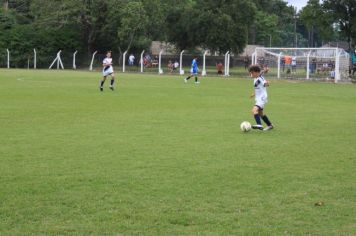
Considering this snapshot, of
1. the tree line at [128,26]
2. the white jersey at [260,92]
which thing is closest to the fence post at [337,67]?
the tree line at [128,26]

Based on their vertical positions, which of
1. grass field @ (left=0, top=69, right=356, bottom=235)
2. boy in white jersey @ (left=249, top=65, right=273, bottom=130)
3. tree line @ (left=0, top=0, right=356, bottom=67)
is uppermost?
tree line @ (left=0, top=0, right=356, bottom=67)

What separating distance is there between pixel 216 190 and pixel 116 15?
5149cm

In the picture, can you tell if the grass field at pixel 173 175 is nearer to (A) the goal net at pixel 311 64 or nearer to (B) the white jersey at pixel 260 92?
(B) the white jersey at pixel 260 92

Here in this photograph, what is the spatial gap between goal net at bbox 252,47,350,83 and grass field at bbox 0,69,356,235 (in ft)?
84.7

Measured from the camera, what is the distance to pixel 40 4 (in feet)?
200

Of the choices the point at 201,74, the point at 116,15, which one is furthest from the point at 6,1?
the point at 201,74

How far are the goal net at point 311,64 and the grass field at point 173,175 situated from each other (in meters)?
25.8

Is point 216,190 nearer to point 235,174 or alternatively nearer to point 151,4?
point 235,174

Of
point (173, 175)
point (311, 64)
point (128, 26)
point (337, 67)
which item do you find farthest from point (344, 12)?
point (173, 175)

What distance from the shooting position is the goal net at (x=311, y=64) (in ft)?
135

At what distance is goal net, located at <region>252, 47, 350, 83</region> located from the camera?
4103 centimetres

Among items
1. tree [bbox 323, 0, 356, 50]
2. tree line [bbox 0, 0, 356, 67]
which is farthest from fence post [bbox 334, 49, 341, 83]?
tree line [bbox 0, 0, 356, 67]

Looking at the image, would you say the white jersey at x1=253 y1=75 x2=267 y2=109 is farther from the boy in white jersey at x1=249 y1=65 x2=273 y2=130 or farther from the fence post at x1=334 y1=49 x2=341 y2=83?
the fence post at x1=334 y1=49 x2=341 y2=83

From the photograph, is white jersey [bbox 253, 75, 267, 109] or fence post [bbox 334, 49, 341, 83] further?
fence post [bbox 334, 49, 341, 83]
